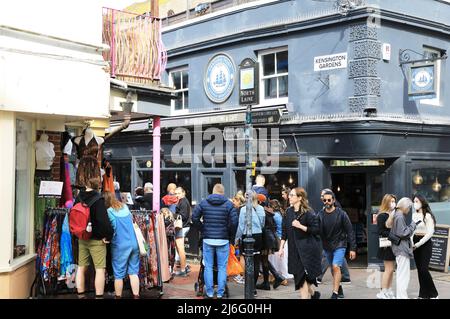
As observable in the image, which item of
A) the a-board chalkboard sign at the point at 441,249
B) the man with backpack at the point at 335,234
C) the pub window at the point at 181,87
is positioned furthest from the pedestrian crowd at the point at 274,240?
the pub window at the point at 181,87

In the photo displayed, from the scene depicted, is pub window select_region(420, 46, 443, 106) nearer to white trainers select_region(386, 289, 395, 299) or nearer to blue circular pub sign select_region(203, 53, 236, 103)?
blue circular pub sign select_region(203, 53, 236, 103)

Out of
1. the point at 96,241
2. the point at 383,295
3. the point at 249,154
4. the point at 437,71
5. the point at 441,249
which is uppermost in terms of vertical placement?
the point at 437,71

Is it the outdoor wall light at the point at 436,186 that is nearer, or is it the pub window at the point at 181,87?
the outdoor wall light at the point at 436,186

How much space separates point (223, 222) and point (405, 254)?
9.32 feet

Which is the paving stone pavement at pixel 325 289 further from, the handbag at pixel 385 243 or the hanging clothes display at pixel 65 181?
the hanging clothes display at pixel 65 181

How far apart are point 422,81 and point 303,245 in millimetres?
5892

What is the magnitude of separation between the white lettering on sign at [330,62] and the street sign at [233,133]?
93.4 inches

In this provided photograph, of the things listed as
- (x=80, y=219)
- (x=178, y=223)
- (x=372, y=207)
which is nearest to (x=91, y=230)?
(x=80, y=219)

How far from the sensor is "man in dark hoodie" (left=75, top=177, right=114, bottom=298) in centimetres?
751

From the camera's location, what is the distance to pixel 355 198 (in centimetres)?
1334

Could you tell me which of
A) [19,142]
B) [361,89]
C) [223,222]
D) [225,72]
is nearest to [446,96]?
[361,89]

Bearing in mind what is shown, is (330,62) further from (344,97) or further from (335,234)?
(335,234)

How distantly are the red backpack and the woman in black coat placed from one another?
9.32 ft

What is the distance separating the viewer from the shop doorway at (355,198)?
13.3m
